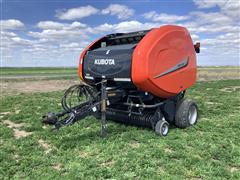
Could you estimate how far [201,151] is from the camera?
507cm

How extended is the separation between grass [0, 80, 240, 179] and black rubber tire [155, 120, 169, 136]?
151 mm

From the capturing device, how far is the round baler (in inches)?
219

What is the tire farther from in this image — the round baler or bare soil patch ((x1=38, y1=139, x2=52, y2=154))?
bare soil patch ((x1=38, y1=139, x2=52, y2=154))

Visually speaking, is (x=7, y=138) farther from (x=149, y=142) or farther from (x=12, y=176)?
(x=149, y=142)

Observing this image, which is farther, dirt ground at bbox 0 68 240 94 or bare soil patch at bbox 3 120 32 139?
dirt ground at bbox 0 68 240 94

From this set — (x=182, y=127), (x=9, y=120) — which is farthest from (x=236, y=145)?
(x=9, y=120)

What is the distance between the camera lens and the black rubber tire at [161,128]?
599 centimetres

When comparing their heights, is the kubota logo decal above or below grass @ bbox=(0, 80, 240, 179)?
above

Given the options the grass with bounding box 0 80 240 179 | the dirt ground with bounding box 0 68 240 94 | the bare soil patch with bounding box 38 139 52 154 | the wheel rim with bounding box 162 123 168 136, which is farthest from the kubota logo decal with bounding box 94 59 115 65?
the dirt ground with bounding box 0 68 240 94

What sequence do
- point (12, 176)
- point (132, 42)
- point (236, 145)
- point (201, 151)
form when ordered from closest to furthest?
point (12, 176) → point (201, 151) → point (236, 145) → point (132, 42)

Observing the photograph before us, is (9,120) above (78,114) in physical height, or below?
below

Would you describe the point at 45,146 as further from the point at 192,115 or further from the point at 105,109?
the point at 192,115

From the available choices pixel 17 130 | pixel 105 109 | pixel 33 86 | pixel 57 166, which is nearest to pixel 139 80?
pixel 105 109

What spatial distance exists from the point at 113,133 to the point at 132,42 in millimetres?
2244
